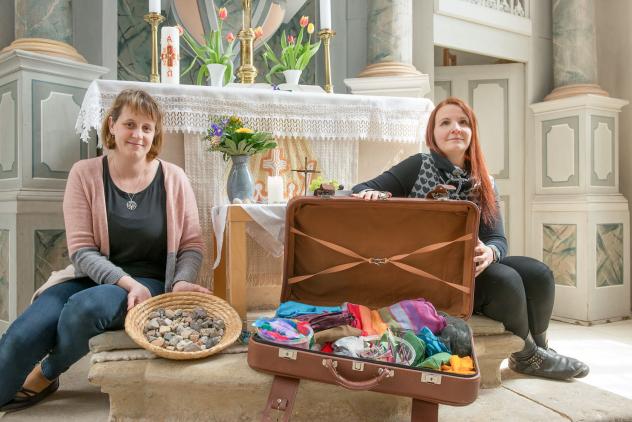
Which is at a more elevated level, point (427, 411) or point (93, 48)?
point (93, 48)

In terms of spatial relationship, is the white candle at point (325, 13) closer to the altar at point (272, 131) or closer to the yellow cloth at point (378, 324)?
the altar at point (272, 131)

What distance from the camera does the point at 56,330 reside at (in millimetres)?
1984

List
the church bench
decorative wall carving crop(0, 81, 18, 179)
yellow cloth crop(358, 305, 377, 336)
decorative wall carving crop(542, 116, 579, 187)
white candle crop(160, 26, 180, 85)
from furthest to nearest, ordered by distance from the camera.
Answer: decorative wall carving crop(542, 116, 579, 187), decorative wall carving crop(0, 81, 18, 179), white candle crop(160, 26, 180, 85), yellow cloth crop(358, 305, 377, 336), the church bench

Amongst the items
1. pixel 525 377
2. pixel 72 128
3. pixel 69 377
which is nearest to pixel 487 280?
pixel 525 377

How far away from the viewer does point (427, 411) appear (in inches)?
63.4

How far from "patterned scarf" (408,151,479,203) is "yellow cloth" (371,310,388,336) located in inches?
24.4

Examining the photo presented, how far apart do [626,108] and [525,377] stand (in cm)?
344

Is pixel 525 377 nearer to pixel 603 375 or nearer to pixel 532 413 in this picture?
pixel 532 413

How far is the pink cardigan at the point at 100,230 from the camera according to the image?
6.82 feet

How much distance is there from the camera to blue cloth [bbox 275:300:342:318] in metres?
1.93

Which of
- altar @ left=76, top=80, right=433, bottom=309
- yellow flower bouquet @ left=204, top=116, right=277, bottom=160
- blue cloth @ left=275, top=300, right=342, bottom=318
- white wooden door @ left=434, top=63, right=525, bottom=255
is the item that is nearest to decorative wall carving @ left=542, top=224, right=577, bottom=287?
white wooden door @ left=434, top=63, right=525, bottom=255

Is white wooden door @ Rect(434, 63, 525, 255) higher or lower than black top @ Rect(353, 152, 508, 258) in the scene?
higher

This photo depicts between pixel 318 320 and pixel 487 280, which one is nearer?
pixel 318 320

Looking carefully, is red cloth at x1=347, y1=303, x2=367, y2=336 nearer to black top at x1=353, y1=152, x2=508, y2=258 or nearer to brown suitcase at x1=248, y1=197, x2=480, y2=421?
brown suitcase at x1=248, y1=197, x2=480, y2=421
